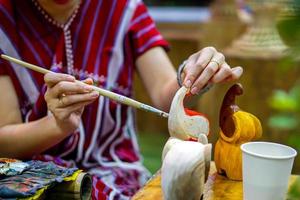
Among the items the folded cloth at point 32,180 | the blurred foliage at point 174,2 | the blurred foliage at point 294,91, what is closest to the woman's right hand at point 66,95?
the folded cloth at point 32,180

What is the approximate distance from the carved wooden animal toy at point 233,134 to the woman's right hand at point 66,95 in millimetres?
281

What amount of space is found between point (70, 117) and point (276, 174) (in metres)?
0.50

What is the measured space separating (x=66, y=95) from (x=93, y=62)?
34cm

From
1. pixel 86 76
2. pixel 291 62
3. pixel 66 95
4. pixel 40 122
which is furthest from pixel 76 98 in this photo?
pixel 291 62

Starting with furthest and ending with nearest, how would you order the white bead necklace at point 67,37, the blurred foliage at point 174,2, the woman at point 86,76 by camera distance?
1. the blurred foliage at point 174,2
2. the white bead necklace at point 67,37
3. the woman at point 86,76

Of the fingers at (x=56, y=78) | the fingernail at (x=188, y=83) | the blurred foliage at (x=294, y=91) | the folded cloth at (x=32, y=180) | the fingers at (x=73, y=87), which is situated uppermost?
the blurred foliage at (x=294, y=91)

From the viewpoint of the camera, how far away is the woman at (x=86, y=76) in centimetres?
128

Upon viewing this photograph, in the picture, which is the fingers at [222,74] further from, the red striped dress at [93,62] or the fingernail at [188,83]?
the red striped dress at [93,62]

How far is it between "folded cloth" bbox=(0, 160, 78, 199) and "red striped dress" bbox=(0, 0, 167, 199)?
31cm

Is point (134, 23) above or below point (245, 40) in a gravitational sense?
above

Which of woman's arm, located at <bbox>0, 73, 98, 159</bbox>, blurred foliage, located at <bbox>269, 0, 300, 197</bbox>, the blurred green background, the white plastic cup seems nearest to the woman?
woman's arm, located at <bbox>0, 73, 98, 159</bbox>

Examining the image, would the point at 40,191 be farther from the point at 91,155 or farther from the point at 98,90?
the point at 91,155

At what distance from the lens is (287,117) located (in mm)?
446

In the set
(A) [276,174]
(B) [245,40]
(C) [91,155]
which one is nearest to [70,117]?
(C) [91,155]
